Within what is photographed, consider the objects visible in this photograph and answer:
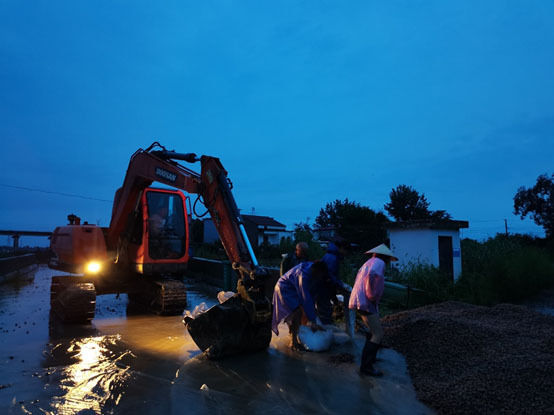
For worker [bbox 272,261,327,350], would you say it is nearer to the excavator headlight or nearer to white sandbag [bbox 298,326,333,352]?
white sandbag [bbox 298,326,333,352]

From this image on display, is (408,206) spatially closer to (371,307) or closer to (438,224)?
(438,224)

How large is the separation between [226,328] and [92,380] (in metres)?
1.80

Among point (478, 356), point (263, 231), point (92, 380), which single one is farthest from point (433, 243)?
point (263, 231)

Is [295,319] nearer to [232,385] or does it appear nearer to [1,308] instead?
[232,385]

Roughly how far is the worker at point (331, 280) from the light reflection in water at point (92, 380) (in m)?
3.16

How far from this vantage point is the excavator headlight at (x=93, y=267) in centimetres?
928

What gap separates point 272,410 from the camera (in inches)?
152

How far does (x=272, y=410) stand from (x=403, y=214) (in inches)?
1422

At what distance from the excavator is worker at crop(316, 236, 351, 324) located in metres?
1.07

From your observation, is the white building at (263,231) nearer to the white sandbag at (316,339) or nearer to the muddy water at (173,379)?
the muddy water at (173,379)

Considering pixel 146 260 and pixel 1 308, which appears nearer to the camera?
pixel 146 260

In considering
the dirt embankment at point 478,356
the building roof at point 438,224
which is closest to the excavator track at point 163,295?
the dirt embankment at point 478,356

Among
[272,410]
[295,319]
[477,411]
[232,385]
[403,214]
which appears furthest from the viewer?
[403,214]

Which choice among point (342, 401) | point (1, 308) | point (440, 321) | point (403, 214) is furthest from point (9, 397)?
point (403, 214)
